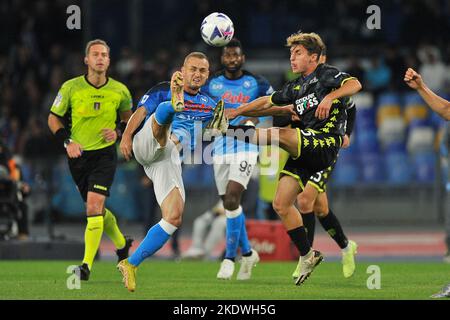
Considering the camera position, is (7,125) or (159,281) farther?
(7,125)

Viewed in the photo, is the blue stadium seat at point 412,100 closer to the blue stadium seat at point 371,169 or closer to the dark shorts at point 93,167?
the blue stadium seat at point 371,169

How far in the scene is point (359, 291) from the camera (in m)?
10.9

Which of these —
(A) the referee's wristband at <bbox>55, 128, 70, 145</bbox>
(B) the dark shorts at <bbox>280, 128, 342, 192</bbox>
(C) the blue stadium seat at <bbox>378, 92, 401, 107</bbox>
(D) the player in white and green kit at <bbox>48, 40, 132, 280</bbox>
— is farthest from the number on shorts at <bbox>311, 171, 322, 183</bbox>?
(C) the blue stadium seat at <bbox>378, 92, 401, 107</bbox>

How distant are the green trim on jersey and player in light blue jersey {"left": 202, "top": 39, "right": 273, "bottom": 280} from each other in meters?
1.19

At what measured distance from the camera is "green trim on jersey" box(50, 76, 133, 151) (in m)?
12.8

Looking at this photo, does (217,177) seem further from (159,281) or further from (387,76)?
(387,76)

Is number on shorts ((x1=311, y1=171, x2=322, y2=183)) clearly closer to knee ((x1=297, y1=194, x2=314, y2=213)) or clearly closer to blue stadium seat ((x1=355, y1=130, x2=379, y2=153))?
knee ((x1=297, y1=194, x2=314, y2=213))

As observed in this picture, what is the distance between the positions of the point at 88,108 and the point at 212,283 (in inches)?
94.4

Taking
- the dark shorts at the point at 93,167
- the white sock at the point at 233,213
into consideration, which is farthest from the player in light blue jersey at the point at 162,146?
the white sock at the point at 233,213

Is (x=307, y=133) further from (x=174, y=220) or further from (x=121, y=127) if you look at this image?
(x=121, y=127)

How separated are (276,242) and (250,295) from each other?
228 inches

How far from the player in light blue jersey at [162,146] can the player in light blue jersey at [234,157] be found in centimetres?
143

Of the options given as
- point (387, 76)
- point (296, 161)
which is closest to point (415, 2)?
point (387, 76)

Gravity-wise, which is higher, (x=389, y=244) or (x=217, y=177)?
(x=217, y=177)
